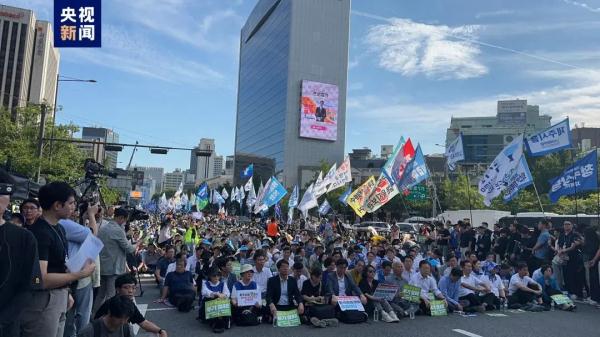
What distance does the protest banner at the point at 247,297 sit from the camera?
8.98 meters

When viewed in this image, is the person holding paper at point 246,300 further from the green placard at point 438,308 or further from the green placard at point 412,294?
the green placard at point 438,308

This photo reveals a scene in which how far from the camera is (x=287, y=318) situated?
8938 millimetres

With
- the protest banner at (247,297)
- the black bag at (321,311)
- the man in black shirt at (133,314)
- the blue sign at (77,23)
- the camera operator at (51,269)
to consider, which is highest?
the blue sign at (77,23)

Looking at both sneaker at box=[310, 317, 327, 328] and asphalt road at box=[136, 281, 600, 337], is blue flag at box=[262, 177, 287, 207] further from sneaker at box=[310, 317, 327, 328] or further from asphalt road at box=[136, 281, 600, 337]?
sneaker at box=[310, 317, 327, 328]

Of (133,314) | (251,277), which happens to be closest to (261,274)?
(251,277)

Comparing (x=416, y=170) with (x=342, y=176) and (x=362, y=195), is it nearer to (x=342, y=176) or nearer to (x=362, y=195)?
(x=362, y=195)

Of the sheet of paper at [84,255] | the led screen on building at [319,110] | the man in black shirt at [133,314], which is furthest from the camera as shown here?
the led screen on building at [319,110]

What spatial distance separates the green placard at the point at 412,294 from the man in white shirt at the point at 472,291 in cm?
143

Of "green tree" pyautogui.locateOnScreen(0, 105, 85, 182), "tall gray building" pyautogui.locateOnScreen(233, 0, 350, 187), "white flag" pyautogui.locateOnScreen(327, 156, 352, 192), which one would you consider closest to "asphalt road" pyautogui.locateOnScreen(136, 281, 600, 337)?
"white flag" pyautogui.locateOnScreen(327, 156, 352, 192)

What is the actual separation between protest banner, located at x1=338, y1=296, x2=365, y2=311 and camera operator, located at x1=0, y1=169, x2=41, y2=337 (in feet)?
22.7

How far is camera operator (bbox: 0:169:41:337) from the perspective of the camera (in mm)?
3094

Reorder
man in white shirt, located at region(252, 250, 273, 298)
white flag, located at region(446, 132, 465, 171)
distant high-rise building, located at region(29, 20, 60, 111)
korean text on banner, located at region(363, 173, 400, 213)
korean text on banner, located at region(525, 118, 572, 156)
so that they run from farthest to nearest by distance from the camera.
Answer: distant high-rise building, located at region(29, 20, 60, 111)
white flag, located at region(446, 132, 465, 171)
korean text on banner, located at region(363, 173, 400, 213)
korean text on banner, located at region(525, 118, 572, 156)
man in white shirt, located at region(252, 250, 273, 298)

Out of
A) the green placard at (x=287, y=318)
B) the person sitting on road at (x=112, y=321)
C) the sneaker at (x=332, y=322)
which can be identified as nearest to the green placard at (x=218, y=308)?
the green placard at (x=287, y=318)

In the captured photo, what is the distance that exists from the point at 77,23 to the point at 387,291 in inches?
345
